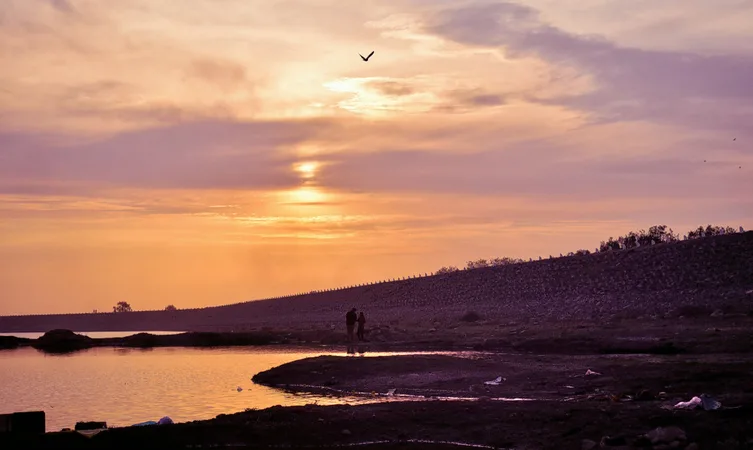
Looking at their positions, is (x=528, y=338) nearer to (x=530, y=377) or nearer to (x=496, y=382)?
(x=530, y=377)

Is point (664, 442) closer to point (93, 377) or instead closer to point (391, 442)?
point (391, 442)

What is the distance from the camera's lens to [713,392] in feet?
74.5

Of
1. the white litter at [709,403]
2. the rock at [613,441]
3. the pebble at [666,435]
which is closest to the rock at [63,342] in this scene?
the rock at [613,441]

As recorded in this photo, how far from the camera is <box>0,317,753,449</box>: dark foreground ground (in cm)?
1917

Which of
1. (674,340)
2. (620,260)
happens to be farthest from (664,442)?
(620,260)

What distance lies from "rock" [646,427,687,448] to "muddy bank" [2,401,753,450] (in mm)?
40

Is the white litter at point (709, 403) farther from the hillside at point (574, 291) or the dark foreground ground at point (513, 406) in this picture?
the hillside at point (574, 291)

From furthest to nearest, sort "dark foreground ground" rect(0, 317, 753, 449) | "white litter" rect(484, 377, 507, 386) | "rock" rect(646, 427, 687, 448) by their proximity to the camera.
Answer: "white litter" rect(484, 377, 507, 386) < "dark foreground ground" rect(0, 317, 753, 449) < "rock" rect(646, 427, 687, 448)

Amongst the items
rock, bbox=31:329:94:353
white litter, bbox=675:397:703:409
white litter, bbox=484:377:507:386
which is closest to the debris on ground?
white litter, bbox=675:397:703:409

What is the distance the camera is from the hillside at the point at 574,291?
207 feet

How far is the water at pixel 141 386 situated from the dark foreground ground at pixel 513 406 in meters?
2.86

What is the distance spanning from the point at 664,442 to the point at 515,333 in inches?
1270

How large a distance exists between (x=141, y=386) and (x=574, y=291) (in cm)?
5080

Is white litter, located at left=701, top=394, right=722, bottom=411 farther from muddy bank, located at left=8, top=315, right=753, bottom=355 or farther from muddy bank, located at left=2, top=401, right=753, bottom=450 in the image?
muddy bank, located at left=8, top=315, right=753, bottom=355
